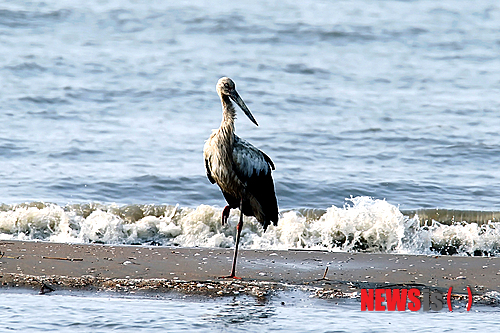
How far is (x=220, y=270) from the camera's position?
23.5 ft

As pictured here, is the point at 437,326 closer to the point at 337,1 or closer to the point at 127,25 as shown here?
the point at 127,25

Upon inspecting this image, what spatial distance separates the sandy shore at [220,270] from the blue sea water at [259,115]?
0.87 metres

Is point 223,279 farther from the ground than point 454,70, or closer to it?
closer to it

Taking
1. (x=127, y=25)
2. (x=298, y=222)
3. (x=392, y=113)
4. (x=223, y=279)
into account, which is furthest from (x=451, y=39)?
(x=223, y=279)

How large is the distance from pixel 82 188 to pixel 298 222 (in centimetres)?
347

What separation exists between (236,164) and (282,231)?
204 cm

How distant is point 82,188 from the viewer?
10938 millimetres

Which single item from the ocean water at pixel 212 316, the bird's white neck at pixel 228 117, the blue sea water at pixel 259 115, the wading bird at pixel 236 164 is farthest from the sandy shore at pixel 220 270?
the bird's white neck at pixel 228 117

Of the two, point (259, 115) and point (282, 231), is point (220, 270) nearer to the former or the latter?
point (282, 231)

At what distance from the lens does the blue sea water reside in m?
9.20

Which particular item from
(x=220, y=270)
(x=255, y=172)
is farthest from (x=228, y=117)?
(x=220, y=270)

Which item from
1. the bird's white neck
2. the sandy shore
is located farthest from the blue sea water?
the bird's white neck

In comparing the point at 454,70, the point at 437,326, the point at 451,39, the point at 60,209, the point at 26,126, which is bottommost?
the point at 437,326

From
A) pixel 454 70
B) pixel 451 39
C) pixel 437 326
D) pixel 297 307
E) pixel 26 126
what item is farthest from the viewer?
pixel 451 39
